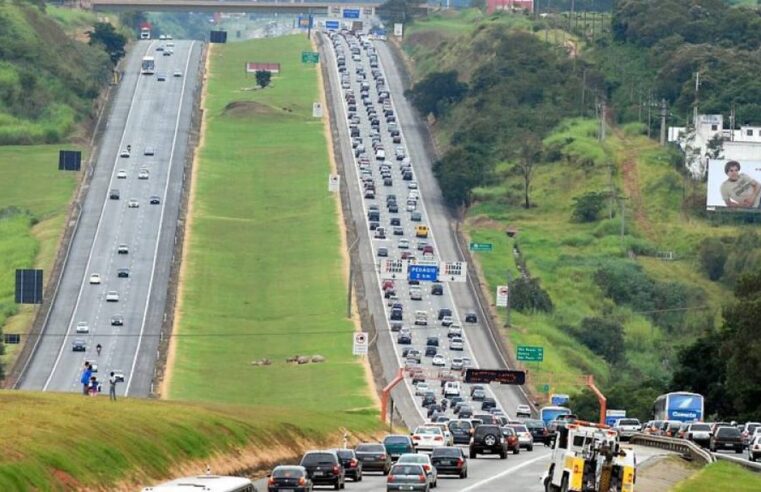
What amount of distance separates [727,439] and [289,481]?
37.4 metres

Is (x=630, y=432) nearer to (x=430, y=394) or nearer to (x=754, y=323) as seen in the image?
(x=754, y=323)

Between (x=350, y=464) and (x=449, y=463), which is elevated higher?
(x=350, y=464)

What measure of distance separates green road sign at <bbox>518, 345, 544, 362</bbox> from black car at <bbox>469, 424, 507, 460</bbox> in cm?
7147

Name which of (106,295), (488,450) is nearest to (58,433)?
(488,450)

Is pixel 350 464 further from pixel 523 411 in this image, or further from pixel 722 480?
pixel 523 411

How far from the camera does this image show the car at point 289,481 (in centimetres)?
7175

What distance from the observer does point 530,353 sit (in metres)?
173

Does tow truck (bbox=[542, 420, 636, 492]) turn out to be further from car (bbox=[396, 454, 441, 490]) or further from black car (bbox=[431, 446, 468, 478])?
black car (bbox=[431, 446, 468, 478])

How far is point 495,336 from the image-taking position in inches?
7475

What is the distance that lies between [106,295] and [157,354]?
22362 millimetres

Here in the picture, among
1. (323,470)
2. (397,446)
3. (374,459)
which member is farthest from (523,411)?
(323,470)

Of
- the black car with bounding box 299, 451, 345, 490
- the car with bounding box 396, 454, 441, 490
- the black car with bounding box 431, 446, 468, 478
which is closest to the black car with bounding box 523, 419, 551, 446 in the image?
the black car with bounding box 431, 446, 468, 478

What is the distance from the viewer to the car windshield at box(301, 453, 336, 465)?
258 ft

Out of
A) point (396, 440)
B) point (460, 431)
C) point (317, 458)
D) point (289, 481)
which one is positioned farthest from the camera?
point (460, 431)
